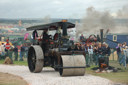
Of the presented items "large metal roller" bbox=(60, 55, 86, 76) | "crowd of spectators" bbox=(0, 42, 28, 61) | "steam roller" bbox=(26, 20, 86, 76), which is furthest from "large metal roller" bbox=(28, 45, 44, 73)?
"crowd of spectators" bbox=(0, 42, 28, 61)

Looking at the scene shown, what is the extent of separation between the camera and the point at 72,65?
495 inches

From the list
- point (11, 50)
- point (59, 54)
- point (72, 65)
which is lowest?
point (11, 50)

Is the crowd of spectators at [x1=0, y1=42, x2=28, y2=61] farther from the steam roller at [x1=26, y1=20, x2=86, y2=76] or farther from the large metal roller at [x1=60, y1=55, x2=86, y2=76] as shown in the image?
the large metal roller at [x1=60, y1=55, x2=86, y2=76]

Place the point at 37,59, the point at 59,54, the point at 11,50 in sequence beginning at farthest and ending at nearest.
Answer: the point at 11,50
the point at 37,59
the point at 59,54

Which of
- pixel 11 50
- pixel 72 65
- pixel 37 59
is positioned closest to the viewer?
pixel 72 65

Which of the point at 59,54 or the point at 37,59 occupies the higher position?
the point at 59,54

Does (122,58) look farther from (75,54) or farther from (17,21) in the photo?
(17,21)

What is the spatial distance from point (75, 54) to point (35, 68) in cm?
250

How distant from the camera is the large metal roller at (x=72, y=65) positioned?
12492 mm

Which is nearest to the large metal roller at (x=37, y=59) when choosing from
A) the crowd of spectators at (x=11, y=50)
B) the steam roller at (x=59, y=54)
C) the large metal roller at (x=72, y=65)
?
the steam roller at (x=59, y=54)

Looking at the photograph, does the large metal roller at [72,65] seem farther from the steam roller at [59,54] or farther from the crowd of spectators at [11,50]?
the crowd of spectators at [11,50]

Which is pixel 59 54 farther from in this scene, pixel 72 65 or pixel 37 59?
pixel 37 59

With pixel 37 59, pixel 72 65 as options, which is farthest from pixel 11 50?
pixel 72 65

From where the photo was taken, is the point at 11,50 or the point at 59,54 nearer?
the point at 59,54
